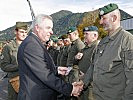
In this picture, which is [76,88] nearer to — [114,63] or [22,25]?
[114,63]

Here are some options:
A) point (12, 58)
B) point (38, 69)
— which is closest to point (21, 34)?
point (12, 58)

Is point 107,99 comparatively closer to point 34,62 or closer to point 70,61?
point 34,62

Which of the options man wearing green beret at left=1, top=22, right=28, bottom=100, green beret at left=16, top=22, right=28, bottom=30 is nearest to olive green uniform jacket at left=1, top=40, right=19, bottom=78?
man wearing green beret at left=1, top=22, right=28, bottom=100

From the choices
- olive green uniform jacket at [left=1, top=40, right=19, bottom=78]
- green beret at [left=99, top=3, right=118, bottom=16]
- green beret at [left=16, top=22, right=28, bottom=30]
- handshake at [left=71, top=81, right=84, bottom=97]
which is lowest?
handshake at [left=71, top=81, right=84, bottom=97]

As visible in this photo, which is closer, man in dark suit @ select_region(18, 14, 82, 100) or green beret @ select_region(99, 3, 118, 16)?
man in dark suit @ select_region(18, 14, 82, 100)

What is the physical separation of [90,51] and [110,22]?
7.97ft

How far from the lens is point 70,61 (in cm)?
744

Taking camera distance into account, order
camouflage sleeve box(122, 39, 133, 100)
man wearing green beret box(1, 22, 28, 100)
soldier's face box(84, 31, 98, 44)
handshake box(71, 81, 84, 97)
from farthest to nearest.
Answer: soldier's face box(84, 31, 98, 44) → man wearing green beret box(1, 22, 28, 100) → handshake box(71, 81, 84, 97) → camouflage sleeve box(122, 39, 133, 100)

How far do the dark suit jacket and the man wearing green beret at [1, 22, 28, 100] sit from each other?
192 centimetres

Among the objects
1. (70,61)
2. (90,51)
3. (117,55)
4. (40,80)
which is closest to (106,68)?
(117,55)

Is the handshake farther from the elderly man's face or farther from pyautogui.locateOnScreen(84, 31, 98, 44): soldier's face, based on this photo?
pyautogui.locateOnScreen(84, 31, 98, 44): soldier's face

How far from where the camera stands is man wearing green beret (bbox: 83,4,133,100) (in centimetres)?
352

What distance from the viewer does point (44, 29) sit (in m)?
3.90

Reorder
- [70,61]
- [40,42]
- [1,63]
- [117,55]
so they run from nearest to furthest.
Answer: [117,55] → [40,42] → [1,63] → [70,61]
